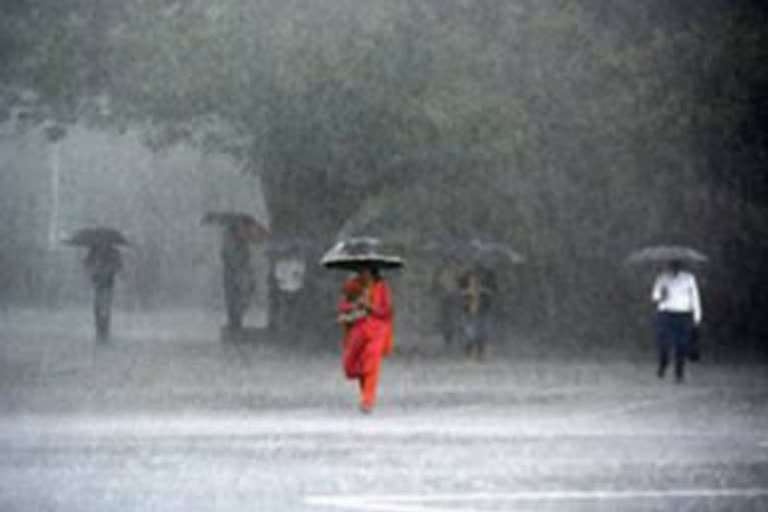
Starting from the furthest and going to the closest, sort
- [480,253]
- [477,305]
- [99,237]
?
[99,237]
[480,253]
[477,305]

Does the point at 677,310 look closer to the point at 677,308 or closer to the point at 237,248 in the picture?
the point at 677,308

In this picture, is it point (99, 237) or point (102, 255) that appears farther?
point (102, 255)

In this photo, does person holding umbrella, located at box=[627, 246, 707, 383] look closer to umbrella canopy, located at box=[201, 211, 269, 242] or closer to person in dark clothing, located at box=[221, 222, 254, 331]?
umbrella canopy, located at box=[201, 211, 269, 242]

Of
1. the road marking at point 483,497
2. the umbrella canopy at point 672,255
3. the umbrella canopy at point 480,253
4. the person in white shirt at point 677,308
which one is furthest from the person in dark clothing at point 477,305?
the road marking at point 483,497

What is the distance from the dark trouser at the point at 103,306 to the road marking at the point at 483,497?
2544 centimetres

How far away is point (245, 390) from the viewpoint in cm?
2645

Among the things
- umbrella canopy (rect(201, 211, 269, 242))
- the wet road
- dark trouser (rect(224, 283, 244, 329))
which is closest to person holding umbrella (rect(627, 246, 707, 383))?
the wet road

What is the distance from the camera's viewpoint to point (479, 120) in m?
36.1

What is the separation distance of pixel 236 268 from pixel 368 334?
56.8ft

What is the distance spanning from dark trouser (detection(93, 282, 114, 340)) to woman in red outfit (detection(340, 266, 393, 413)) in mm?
16722

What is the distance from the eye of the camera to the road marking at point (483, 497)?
13.3 metres

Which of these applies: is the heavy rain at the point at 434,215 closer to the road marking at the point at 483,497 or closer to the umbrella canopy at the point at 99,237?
the umbrella canopy at the point at 99,237

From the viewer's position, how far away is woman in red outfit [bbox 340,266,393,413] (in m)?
22.6

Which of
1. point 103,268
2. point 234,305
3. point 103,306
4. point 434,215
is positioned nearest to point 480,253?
point 234,305
